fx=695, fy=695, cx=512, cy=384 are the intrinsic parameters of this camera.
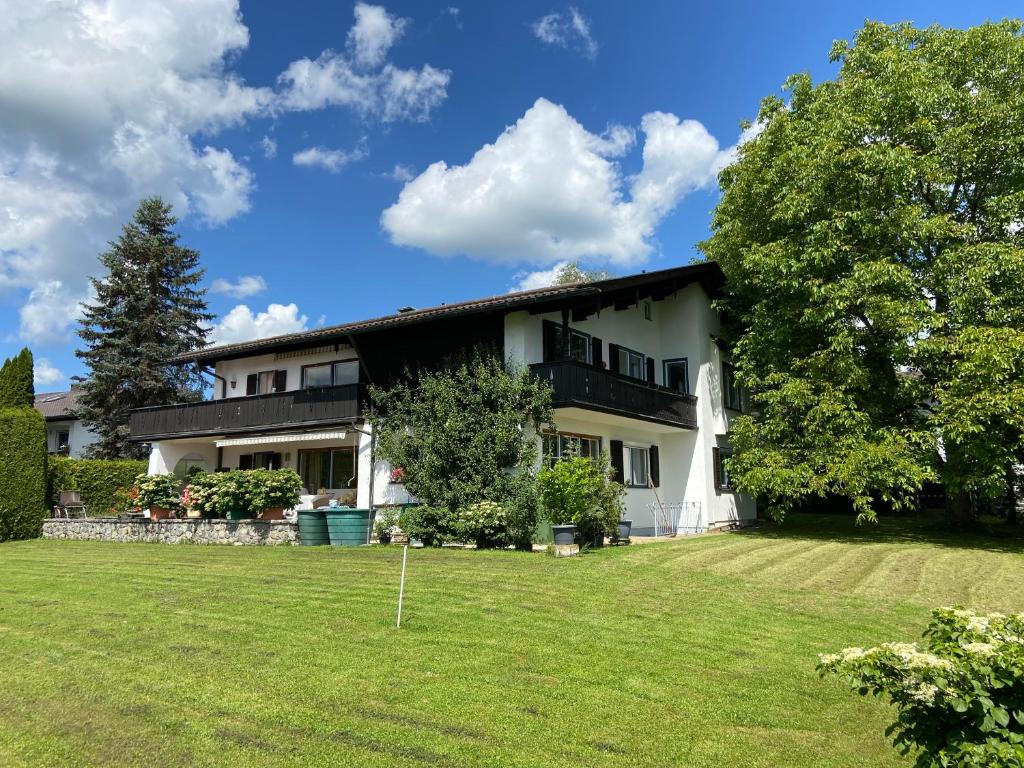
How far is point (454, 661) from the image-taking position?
6730 mm

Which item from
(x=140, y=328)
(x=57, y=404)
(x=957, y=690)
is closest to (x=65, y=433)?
(x=57, y=404)

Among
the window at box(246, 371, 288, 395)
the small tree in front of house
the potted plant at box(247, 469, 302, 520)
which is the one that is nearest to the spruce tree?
the window at box(246, 371, 288, 395)

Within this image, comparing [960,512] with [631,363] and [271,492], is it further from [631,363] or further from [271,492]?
[271,492]

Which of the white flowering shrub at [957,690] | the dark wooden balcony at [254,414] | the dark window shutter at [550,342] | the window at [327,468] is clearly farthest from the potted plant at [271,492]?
the white flowering shrub at [957,690]

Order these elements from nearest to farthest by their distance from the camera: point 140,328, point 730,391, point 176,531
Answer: point 176,531 → point 730,391 → point 140,328

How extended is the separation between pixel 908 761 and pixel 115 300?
3989 cm

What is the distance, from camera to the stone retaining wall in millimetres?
18656

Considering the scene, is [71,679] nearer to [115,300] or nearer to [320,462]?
[320,462]

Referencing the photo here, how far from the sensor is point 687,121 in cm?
2283

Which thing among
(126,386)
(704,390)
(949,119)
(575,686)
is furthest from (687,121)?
(126,386)

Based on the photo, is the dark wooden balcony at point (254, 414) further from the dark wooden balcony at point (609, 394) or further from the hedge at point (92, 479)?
the dark wooden balcony at point (609, 394)

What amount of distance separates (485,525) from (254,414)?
11.9 metres

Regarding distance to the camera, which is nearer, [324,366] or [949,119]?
[949,119]

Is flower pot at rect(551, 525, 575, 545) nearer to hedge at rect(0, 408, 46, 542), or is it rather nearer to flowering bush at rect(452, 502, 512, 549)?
flowering bush at rect(452, 502, 512, 549)
